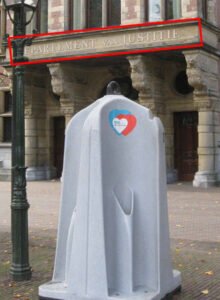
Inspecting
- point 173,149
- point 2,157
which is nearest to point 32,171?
point 2,157

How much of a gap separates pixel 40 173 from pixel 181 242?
14.1 meters

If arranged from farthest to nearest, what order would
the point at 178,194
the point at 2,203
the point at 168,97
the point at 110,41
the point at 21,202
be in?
the point at 168,97
the point at 110,41
the point at 178,194
the point at 2,203
the point at 21,202

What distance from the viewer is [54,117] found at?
22969mm

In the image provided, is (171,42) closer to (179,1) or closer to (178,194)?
(179,1)

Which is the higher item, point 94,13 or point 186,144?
point 94,13

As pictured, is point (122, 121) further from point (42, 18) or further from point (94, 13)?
point (42, 18)

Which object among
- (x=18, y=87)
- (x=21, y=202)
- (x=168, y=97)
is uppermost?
(x=168, y=97)

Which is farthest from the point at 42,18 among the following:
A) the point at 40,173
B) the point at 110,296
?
the point at 110,296

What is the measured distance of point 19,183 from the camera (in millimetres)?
6539

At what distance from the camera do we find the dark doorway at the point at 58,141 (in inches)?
904

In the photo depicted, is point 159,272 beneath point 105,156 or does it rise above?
beneath

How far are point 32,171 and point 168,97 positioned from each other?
6.45 metres

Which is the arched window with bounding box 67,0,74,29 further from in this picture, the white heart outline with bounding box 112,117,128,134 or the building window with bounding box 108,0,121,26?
the white heart outline with bounding box 112,117,128,134

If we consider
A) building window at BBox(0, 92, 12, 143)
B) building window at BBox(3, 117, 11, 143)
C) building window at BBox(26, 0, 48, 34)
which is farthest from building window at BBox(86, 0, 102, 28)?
building window at BBox(3, 117, 11, 143)
